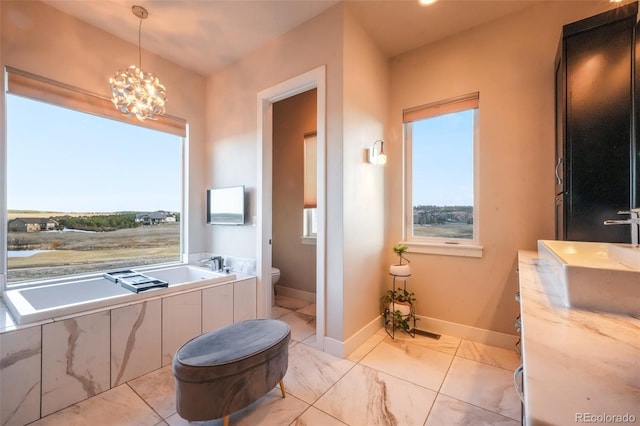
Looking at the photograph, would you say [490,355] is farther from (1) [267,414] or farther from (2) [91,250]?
(2) [91,250]

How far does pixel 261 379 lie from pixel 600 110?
104 inches

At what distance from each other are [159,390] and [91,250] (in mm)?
1718

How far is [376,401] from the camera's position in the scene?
1700mm

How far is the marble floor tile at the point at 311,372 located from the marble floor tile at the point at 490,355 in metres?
1.05

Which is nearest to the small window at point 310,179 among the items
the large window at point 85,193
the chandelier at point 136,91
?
the large window at point 85,193

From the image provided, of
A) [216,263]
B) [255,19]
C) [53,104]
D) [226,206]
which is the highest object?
[255,19]

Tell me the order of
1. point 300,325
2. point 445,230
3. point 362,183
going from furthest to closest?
point 300,325, point 445,230, point 362,183

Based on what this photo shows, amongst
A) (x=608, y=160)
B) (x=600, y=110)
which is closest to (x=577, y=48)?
(x=600, y=110)

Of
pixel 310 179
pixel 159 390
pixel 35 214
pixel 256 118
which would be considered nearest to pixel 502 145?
pixel 310 179

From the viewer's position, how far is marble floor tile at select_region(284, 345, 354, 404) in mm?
1802

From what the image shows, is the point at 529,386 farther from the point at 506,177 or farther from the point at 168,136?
the point at 168,136

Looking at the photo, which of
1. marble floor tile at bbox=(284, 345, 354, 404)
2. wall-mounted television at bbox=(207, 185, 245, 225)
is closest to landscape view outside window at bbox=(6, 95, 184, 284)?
wall-mounted television at bbox=(207, 185, 245, 225)

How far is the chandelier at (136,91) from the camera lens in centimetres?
216

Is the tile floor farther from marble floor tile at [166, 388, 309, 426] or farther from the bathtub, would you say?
the bathtub
